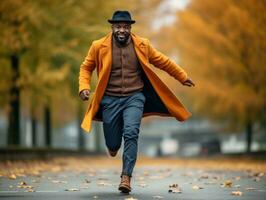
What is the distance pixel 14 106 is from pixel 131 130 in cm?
1723

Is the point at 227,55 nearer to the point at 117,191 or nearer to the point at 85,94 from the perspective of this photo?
the point at 117,191

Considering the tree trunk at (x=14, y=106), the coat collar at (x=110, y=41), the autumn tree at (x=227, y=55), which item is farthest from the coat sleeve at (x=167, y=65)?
the autumn tree at (x=227, y=55)

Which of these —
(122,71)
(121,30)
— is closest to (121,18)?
(121,30)

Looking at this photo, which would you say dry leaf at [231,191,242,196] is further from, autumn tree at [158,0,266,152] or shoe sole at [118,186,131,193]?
autumn tree at [158,0,266,152]

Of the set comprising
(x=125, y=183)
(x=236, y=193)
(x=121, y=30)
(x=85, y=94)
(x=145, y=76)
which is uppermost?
(x=121, y=30)

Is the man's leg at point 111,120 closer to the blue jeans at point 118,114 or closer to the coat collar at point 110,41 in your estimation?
the blue jeans at point 118,114

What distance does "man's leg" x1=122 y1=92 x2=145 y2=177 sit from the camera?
9180 millimetres

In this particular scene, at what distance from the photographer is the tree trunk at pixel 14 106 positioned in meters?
24.8

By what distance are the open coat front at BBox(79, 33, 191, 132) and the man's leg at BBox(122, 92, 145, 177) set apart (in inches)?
13.2

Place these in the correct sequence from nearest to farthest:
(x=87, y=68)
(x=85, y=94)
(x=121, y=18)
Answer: (x=121, y=18), (x=85, y=94), (x=87, y=68)

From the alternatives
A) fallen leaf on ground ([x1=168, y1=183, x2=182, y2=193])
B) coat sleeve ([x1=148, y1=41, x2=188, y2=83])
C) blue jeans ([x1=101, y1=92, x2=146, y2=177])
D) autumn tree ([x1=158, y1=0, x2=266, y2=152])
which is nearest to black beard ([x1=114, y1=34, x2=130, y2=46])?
coat sleeve ([x1=148, y1=41, x2=188, y2=83])

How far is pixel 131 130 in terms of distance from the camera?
923 cm

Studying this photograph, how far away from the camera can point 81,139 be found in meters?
44.4

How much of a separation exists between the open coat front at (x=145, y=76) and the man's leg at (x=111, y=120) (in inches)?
4.1
